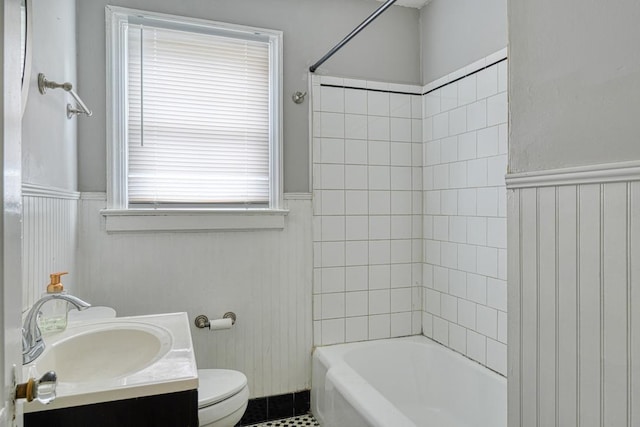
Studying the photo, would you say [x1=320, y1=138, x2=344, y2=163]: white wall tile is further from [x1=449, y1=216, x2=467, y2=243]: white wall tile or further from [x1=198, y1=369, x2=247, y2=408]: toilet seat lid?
[x1=198, y1=369, x2=247, y2=408]: toilet seat lid

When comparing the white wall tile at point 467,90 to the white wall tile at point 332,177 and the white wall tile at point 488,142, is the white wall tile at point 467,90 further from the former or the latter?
the white wall tile at point 332,177

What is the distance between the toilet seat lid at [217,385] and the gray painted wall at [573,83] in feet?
4.87

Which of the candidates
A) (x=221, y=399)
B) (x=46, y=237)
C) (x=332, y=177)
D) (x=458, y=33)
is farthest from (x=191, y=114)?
(x=458, y=33)

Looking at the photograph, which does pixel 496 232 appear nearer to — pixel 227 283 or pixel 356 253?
pixel 356 253

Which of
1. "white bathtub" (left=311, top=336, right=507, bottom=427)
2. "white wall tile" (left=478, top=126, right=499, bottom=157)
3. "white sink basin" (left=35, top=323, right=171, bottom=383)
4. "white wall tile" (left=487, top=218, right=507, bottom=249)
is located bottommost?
"white bathtub" (left=311, top=336, right=507, bottom=427)

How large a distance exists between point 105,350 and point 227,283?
0.94 metres

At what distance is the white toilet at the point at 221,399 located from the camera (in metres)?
1.69

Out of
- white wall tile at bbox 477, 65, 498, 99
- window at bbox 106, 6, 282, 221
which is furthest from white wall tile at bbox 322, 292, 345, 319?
white wall tile at bbox 477, 65, 498, 99

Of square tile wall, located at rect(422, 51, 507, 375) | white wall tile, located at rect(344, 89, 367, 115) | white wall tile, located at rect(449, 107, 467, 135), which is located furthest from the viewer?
white wall tile, located at rect(344, 89, 367, 115)

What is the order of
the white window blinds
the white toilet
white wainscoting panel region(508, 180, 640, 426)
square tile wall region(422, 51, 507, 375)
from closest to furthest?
1. white wainscoting panel region(508, 180, 640, 426)
2. the white toilet
3. square tile wall region(422, 51, 507, 375)
4. the white window blinds

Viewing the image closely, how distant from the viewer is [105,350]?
4.39ft

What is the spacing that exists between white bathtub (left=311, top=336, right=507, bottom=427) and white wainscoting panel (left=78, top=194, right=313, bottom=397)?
237 mm

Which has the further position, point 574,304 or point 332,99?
point 332,99

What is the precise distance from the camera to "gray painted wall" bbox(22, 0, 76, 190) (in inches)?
52.5
